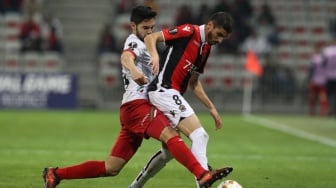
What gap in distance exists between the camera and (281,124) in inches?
919

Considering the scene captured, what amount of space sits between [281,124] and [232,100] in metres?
6.32

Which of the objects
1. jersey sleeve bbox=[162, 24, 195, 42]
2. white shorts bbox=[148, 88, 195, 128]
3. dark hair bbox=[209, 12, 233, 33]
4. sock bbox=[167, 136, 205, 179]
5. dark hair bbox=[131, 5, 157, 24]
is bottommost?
sock bbox=[167, 136, 205, 179]

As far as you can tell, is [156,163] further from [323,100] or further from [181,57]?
[323,100]

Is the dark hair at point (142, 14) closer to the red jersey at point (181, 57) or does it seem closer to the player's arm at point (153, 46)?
the player's arm at point (153, 46)

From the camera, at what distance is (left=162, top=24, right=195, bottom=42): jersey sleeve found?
351 inches

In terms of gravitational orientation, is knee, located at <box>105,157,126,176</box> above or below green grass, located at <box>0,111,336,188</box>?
above

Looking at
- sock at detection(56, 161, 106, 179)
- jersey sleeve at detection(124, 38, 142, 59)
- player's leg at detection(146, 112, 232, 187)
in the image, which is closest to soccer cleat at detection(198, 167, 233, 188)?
player's leg at detection(146, 112, 232, 187)

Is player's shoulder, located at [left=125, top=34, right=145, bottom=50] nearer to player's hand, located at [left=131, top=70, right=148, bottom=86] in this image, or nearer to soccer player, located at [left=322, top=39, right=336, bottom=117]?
player's hand, located at [left=131, top=70, right=148, bottom=86]

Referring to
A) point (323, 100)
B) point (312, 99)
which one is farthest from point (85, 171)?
point (323, 100)

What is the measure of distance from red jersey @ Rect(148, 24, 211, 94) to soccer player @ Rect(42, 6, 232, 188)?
A: 169 millimetres

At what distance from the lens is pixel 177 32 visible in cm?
897

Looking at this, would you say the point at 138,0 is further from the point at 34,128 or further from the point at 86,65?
the point at 34,128

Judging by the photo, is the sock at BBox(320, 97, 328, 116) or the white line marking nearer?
the white line marking

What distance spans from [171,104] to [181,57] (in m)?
0.53
